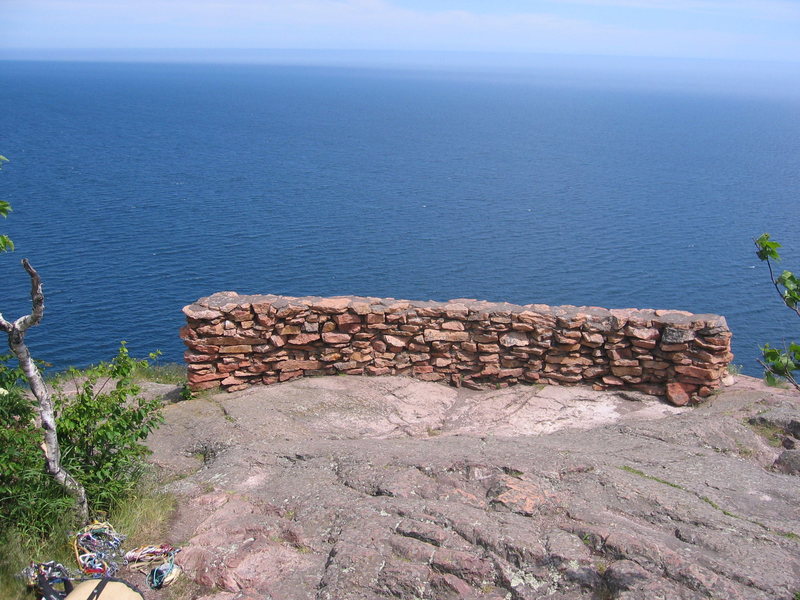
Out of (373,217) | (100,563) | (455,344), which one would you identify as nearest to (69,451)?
(100,563)

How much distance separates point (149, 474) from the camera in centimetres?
973

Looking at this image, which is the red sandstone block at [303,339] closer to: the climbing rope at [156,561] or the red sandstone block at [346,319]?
the red sandstone block at [346,319]

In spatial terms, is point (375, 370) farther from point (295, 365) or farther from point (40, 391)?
point (40, 391)

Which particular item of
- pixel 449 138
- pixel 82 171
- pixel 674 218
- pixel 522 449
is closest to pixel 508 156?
pixel 449 138

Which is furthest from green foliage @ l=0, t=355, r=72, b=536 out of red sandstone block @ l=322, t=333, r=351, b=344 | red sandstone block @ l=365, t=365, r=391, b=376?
red sandstone block @ l=365, t=365, r=391, b=376

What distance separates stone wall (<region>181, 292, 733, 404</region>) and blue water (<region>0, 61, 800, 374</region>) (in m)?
17.2

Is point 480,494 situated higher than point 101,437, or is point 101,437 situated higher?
point 101,437

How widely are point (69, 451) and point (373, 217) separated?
148 ft

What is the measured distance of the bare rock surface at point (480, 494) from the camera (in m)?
7.09

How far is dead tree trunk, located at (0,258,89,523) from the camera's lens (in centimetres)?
730

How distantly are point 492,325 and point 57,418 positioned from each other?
792cm

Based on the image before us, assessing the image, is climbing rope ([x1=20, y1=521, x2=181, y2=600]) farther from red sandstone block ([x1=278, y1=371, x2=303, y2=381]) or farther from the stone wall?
red sandstone block ([x1=278, y1=371, x2=303, y2=381])

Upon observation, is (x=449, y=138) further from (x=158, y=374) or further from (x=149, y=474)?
(x=149, y=474)

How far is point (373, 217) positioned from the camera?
2082 inches
